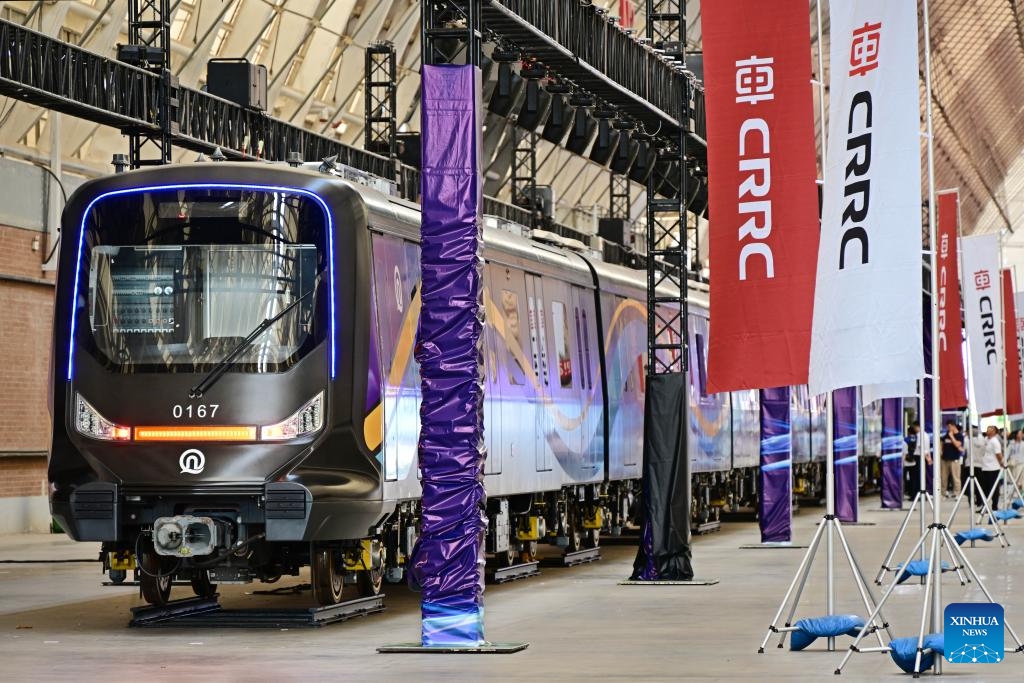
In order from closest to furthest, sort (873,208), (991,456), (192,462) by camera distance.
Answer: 1. (873,208)
2. (192,462)
3. (991,456)

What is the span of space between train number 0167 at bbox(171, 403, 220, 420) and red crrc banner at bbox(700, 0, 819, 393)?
367 cm

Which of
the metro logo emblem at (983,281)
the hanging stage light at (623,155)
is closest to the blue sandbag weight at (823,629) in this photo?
the hanging stage light at (623,155)

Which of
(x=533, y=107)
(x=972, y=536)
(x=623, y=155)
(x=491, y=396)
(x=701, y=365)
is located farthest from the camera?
(x=701, y=365)

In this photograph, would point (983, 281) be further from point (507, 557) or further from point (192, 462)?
point (192, 462)

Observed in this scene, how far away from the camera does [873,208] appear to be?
1242 centimetres

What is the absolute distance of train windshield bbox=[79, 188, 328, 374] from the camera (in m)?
15.5

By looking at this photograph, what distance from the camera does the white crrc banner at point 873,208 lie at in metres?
12.3

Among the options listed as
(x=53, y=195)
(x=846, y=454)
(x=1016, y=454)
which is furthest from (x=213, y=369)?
(x=1016, y=454)

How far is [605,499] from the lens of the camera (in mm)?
25828

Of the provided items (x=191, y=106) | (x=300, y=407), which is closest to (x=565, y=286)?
(x=191, y=106)

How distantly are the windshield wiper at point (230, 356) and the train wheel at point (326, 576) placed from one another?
161 cm

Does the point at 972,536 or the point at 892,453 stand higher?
the point at 892,453

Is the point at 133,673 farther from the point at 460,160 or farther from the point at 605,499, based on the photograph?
the point at 605,499

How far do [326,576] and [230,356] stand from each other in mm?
2091
